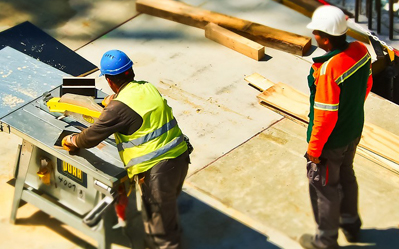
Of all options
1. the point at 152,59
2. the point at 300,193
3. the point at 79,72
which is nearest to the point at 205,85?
the point at 152,59

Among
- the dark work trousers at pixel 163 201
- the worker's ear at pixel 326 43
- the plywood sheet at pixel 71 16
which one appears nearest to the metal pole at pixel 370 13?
the plywood sheet at pixel 71 16

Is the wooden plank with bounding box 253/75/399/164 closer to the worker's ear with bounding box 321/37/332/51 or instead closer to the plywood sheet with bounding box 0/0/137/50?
the worker's ear with bounding box 321/37/332/51

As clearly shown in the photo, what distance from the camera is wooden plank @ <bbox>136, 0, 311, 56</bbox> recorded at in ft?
26.6

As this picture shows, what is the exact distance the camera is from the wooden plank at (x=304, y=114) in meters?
6.52

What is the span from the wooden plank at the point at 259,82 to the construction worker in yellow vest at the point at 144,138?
2.45 m

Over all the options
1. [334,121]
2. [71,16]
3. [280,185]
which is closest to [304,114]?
[280,185]

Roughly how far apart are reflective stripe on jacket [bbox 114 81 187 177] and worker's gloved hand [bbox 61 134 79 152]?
13.5 inches

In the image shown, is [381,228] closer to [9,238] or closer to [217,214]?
[217,214]

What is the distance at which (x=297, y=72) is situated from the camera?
25.7 ft

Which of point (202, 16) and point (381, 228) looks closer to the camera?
point (381, 228)

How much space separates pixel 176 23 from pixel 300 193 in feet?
11.0

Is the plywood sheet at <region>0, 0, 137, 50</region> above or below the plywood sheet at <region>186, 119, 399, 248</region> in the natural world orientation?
above

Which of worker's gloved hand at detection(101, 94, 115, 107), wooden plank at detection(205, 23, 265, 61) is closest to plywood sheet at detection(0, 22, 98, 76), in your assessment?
wooden plank at detection(205, 23, 265, 61)

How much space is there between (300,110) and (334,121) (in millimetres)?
2153
